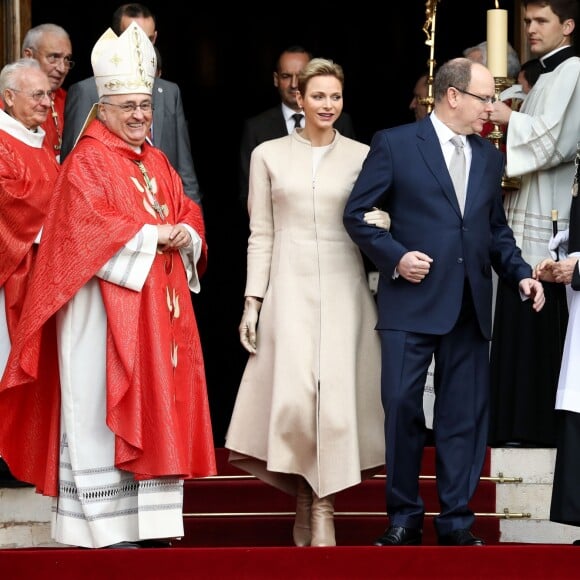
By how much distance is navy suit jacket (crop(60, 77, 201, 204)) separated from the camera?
8711 millimetres

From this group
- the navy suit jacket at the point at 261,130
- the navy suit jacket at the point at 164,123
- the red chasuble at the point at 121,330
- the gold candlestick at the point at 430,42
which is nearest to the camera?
the red chasuble at the point at 121,330

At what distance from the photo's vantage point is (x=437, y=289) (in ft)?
23.5

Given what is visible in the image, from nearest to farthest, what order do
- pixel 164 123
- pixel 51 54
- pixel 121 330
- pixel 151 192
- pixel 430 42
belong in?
pixel 121 330, pixel 151 192, pixel 430 42, pixel 164 123, pixel 51 54

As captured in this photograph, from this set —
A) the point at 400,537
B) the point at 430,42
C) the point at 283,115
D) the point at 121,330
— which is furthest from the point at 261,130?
the point at 400,537

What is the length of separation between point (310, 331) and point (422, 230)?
63cm

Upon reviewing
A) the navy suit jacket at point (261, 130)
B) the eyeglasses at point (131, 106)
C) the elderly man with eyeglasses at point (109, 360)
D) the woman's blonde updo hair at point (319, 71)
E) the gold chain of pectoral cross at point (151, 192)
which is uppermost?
the woman's blonde updo hair at point (319, 71)

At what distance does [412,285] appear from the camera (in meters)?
7.18

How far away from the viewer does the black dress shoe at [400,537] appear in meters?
7.03

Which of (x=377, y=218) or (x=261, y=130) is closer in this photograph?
(x=377, y=218)

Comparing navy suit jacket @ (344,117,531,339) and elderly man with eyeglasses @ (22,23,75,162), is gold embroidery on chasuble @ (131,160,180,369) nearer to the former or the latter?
navy suit jacket @ (344,117,531,339)

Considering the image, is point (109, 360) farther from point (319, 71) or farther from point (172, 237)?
point (319, 71)

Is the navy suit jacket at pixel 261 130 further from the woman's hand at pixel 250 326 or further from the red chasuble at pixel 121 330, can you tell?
the red chasuble at pixel 121 330

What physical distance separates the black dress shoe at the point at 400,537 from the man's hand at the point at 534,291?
3.30 feet

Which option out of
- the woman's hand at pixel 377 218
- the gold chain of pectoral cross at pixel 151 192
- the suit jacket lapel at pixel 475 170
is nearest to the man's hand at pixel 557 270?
the suit jacket lapel at pixel 475 170
